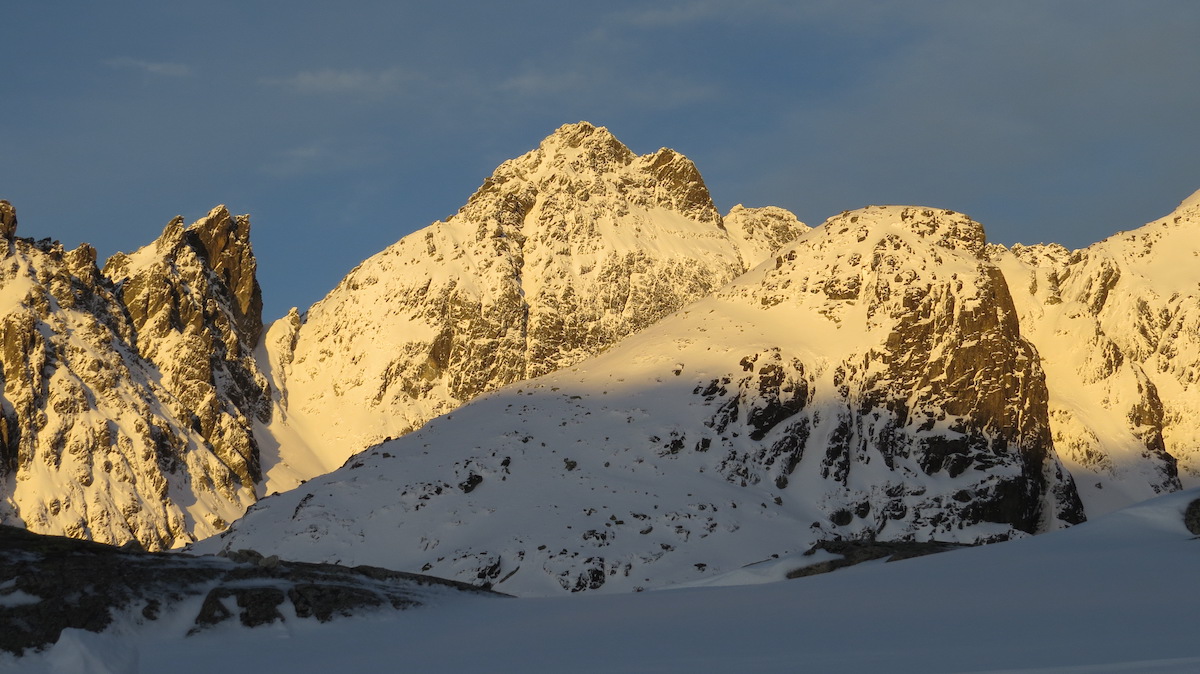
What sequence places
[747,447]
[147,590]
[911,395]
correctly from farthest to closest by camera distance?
[911,395], [747,447], [147,590]

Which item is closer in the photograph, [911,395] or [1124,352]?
[911,395]

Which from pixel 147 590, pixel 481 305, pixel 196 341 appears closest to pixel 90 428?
pixel 196 341

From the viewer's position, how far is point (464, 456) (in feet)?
316

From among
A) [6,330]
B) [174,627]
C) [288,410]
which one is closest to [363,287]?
[288,410]

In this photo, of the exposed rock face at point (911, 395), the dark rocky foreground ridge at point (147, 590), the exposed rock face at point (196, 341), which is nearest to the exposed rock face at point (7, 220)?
the exposed rock face at point (196, 341)

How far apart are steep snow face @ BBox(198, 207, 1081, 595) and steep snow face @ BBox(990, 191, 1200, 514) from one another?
7.77 metres

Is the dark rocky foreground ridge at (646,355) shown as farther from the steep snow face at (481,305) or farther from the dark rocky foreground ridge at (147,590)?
the dark rocky foreground ridge at (147,590)

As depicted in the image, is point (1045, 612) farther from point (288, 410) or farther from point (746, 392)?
point (288, 410)

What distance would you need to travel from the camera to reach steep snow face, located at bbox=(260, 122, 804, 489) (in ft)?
584

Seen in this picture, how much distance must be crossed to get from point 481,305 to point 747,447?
273ft

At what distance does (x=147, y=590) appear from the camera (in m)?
31.5

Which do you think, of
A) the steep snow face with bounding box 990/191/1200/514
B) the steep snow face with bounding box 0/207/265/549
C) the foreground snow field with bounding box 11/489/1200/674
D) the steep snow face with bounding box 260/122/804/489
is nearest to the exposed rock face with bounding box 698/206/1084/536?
the steep snow face with bounding box 990/191/1200/514

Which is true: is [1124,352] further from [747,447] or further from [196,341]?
[196,341]

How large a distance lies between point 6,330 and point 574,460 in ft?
309
